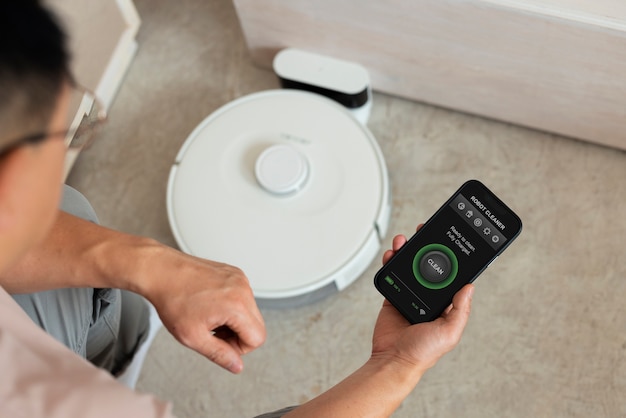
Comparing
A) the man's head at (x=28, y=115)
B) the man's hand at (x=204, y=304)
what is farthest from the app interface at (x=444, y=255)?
the man's head at (x=28, y=115)

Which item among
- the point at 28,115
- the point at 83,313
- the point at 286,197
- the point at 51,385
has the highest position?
the point at 28,115

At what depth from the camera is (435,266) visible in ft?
Answer: 2.59

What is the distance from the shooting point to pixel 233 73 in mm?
1265

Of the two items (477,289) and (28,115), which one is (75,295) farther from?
(477,289)

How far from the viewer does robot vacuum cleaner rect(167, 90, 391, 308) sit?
1.00 metres

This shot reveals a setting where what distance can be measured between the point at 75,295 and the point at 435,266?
0.40m

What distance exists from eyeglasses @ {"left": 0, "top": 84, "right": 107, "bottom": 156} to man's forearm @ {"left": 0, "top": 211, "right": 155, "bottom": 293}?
0.10 metres

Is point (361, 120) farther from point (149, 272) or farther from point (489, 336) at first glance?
point (149, 272)

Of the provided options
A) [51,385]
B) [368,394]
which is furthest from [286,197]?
[51,385]

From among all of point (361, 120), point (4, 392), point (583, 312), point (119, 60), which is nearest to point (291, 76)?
point (361, 120)

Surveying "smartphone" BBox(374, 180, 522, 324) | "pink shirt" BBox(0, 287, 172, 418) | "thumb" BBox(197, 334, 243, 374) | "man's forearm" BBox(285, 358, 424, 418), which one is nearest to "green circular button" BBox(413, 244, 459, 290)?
"smartphone" BBox(374, 180, 522, 324)

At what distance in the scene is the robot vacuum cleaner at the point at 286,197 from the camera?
100 cm

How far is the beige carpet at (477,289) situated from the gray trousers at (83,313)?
0.66 feet

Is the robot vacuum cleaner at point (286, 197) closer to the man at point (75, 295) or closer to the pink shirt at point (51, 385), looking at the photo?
the man at point (75, 295)
